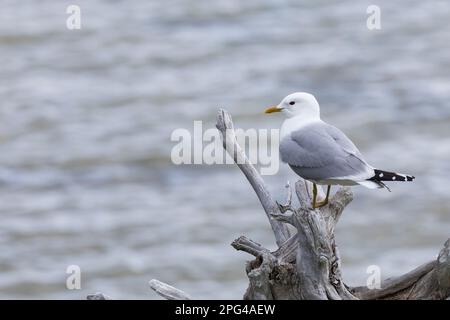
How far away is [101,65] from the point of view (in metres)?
13.9

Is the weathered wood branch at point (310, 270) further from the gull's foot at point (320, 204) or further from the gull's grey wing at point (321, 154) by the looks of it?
the gull's grey wing at point (321, 154)

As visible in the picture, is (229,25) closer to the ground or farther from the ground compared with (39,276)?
farther from the ground

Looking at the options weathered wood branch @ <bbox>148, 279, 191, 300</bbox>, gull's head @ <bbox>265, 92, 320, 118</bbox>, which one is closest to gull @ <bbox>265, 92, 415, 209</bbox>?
gull's head @ <bbox>265, 92, 320, 118</bbox>

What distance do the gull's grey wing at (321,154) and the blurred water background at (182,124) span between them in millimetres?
4709

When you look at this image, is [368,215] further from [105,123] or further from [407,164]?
[105,123]

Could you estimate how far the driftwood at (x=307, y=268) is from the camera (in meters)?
4.04

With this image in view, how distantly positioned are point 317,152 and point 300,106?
0.22 meters

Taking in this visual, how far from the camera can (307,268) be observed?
13.4ft

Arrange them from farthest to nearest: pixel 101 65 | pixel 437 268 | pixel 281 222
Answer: pixel 101 65 < pixel 281 222 < pixel 437 268

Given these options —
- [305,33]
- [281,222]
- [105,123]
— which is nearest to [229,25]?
[305,33]

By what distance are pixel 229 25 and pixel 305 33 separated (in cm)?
103

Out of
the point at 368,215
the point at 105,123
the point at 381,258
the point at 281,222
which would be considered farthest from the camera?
the point at 105,123

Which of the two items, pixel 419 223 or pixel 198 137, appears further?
pixel 198 137

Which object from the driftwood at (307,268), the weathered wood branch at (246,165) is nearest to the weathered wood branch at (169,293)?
the driftwood at (307,268)
